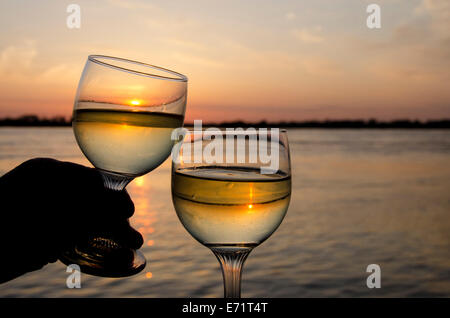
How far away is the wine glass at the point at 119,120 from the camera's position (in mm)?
1690

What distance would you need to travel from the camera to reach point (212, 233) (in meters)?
1.40

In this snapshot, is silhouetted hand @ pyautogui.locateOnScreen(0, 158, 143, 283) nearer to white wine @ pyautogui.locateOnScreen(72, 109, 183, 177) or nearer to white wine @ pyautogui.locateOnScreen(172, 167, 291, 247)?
white wine @ pyautogui.locateOnScreen(72, 109, 183, 177)

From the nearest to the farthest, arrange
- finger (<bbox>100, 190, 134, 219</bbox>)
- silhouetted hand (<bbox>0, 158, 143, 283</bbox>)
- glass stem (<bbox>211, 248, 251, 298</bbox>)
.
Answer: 1. glass stem (<bbox>211, 248, 251, 298</bbox>)
2. silhouetted hand (<bbox>0, 158, 143, 283</bbox>)
3. finger (<bbox>100, 190, 134, 219</bbox>)

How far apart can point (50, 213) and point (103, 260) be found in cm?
26

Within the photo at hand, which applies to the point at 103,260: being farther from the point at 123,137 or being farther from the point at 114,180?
the point at 123,137

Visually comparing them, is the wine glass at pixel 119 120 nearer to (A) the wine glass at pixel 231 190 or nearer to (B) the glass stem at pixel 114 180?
(B) the glass stem at pixel 114 180

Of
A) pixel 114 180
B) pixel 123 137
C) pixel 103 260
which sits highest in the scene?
pixel 123 137

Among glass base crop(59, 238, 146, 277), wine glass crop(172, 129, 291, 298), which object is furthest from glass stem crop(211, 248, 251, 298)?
glass base crop(59, 238, 146, 277)

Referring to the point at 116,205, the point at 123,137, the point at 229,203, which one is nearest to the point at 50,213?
→ the point at 116,205

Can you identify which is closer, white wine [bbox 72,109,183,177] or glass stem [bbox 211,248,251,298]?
glass stem [bbox 211,248,251,298]

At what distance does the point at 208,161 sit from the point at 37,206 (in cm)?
70

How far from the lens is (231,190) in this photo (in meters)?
1.36

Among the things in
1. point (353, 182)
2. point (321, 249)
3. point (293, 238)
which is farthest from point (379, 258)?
point (353, 182)

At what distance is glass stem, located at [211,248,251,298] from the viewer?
1340 mm
